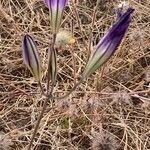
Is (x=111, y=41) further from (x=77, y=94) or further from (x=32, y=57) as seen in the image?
(x=77, y=94)

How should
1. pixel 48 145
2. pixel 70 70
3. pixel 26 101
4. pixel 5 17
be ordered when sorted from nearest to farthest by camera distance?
pixel 48 145 → pixel 26 101 → pixel 70 70 → pixel 5 17

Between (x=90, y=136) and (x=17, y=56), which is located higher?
(x=17, y=56)

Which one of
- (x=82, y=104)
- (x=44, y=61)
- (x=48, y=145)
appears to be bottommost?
(x=48, y=145)

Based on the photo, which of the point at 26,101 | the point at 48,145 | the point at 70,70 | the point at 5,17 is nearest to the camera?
the point at 48,145

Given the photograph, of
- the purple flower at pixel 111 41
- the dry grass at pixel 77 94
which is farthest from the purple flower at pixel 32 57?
the dry grass at pixel 77 94

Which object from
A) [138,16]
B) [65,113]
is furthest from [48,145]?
[138,16]

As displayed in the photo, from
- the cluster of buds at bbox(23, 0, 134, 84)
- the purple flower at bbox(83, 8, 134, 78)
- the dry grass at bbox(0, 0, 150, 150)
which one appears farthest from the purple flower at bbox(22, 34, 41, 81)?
the dry grass at bbox(0, 0, 150, 150)

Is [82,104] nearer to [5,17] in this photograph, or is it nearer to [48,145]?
[48,145]

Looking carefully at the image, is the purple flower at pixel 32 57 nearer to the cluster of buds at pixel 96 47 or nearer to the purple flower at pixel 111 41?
the cluster of buds at pixel 96 47
